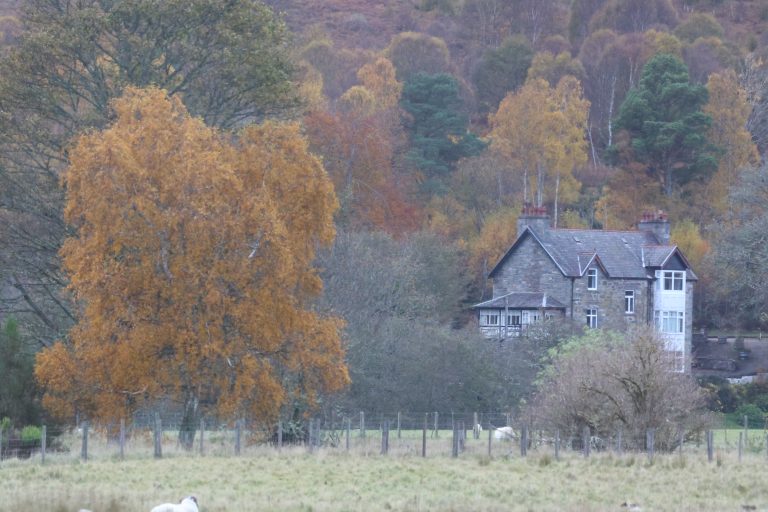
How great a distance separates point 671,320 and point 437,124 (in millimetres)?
27600

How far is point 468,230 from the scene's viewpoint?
83.6m

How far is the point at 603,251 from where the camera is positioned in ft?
216

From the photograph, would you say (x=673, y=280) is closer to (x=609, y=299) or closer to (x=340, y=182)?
(x=609, y=299)

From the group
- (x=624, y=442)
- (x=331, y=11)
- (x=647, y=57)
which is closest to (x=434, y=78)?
(x=647, y=57)

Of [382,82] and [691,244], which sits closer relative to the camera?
[691,244]

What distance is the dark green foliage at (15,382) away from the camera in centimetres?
3559

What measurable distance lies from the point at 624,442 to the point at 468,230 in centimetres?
4724

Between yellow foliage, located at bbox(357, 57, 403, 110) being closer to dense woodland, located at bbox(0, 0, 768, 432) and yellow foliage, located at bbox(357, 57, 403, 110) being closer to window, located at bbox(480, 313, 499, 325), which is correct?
dense woodland, located at bbox(0, 0, 768, 432)

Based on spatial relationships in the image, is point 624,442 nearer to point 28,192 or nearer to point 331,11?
point 28,192

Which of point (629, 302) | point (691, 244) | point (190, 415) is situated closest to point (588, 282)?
point (629, 302)

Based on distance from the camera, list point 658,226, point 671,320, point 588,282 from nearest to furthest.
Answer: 1. point 588,282
2. point 671,320
3. point 658,226

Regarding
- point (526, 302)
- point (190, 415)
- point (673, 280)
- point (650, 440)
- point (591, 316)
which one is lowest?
point (650, 440)

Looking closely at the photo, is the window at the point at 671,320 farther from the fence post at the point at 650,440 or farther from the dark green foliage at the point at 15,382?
the dark green foliage at the point at 15,382

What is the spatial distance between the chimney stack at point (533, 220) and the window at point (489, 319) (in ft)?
13.8
